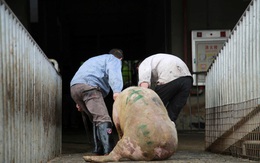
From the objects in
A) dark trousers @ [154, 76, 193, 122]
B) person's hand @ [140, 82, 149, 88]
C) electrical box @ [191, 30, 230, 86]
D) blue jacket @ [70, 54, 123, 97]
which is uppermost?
electrical box @ [191, 30, 230, 86]

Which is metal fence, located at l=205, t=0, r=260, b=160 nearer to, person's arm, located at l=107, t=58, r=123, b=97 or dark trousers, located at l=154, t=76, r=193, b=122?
dark trousers, located at l=154, t=76, r=193, b=122

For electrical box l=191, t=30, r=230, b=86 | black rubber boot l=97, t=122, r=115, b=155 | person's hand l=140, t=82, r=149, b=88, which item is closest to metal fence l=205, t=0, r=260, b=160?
person's hand l=140, t=82, r=149, b=88

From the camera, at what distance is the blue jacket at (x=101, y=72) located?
19.9ft

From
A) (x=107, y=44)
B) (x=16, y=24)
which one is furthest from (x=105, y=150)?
(x=107, y=44)

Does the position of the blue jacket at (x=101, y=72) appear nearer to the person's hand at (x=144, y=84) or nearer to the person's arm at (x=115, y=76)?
the person's arm at (x=115, y=76)

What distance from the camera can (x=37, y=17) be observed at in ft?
48.0

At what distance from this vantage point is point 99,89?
614cm

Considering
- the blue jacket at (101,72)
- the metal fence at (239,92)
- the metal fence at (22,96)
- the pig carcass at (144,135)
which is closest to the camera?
the metal fence at (22,96)

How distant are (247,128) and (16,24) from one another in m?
2.87

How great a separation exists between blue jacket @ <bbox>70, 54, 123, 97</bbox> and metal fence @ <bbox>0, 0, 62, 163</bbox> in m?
0.48

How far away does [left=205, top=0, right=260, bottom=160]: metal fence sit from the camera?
4836 mm

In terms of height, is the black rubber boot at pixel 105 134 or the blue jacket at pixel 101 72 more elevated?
the blue jacket at pixel 101 72

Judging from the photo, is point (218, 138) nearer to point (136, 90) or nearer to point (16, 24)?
point (136, 90)

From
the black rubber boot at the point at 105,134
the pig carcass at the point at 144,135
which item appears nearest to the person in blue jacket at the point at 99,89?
the black rubber boot at the point at 105,134
